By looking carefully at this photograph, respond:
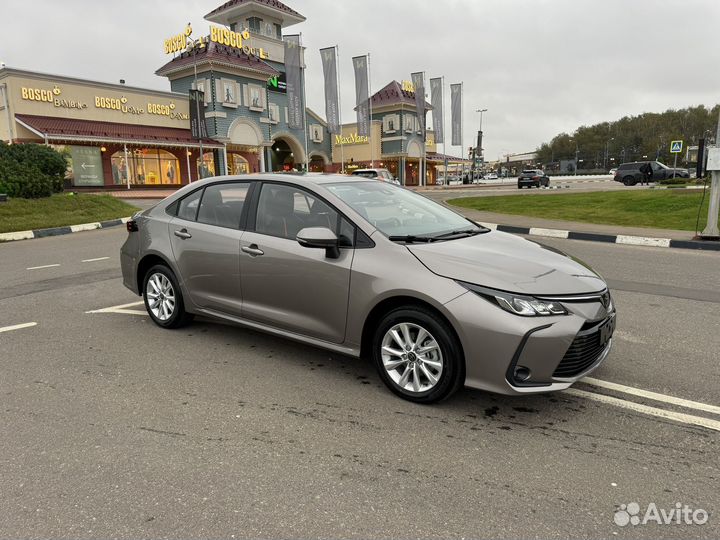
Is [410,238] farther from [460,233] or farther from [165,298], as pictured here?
[165,298]

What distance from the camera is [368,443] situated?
308 centimetres

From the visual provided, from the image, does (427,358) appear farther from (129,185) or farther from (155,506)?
(129,185)

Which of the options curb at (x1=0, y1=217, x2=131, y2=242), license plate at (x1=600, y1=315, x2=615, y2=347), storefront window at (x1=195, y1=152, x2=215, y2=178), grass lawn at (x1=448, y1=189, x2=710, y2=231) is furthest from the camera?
storefront window at (x1=195, y1=152, x2=215, y2=178)

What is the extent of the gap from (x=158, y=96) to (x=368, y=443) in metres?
36.9

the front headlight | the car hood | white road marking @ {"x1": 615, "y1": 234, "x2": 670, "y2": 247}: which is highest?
the car hood

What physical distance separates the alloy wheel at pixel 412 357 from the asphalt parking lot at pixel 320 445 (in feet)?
0.53

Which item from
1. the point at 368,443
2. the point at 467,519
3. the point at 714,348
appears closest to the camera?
the point at 467,519

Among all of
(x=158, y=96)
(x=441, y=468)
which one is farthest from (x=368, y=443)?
(x=158, y=96)

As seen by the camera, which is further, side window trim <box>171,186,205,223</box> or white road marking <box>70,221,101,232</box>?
white road marking <box>70,221,101,232</box>

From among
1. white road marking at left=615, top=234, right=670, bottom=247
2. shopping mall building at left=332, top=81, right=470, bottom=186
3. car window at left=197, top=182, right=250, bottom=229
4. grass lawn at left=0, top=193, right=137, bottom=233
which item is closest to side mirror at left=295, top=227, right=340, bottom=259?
car window at left=197, top=182, right=250, bottom=229

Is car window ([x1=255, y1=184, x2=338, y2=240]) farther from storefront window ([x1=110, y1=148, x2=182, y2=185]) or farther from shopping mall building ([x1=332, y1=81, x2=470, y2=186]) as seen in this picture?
shopping mall building ([x1=332, y1=81, x2=470, y2=186])

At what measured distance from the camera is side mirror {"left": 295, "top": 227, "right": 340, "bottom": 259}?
147 inches

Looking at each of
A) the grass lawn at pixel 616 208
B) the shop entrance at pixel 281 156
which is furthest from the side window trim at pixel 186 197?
the shop entrance at pixel 281 156

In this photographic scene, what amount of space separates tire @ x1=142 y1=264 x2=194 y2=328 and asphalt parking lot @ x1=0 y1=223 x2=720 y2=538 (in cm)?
23
